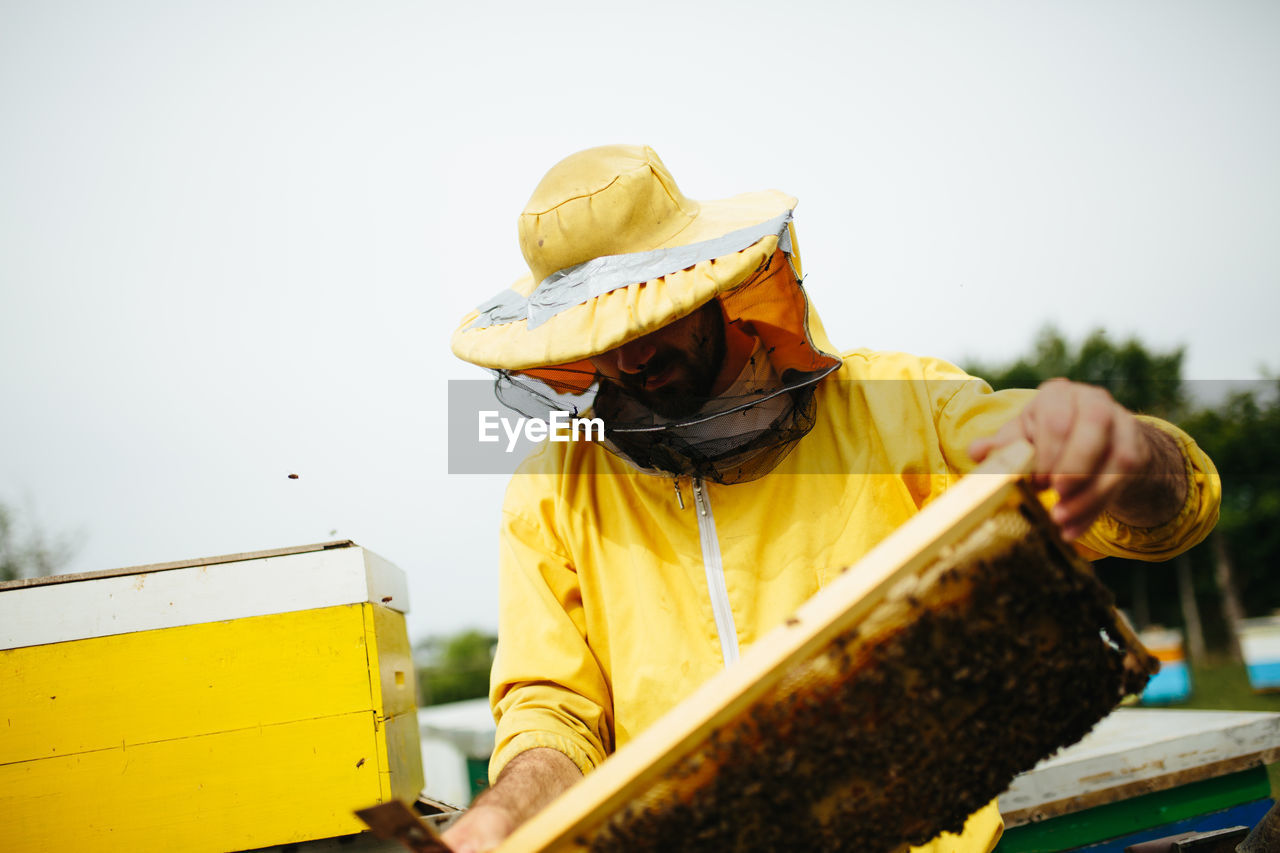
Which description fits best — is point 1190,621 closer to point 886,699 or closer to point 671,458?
point 671,458

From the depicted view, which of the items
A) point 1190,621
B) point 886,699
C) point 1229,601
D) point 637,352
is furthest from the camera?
point 1190,621

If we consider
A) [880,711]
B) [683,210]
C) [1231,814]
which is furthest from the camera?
[1231,814]

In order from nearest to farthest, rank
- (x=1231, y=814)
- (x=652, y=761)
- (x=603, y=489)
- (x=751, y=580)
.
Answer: (x=652, y=761)
(x=751, y=580)
(x=603, y=489)
(x=1231, y=814)

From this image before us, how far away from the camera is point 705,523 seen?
6.60 feet

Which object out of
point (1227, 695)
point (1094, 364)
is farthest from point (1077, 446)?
point (1094, 364)

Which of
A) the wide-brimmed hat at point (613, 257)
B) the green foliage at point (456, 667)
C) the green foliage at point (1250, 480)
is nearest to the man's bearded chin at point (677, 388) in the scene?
the wide-brimmed hat at point (613, 257)

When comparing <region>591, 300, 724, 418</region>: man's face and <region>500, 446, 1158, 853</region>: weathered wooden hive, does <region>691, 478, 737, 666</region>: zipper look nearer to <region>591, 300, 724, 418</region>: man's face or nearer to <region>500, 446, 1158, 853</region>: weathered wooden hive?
<region>591, 300, 724, 418</region>: man's face

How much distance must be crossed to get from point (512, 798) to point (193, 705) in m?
1.06

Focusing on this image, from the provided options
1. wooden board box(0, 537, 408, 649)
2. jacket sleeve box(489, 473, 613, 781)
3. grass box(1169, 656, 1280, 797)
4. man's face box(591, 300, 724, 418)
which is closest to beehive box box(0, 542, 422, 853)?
wooden board box(0, 537, 408, 649)

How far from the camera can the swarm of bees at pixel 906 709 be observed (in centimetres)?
109

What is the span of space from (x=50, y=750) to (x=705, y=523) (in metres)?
1.77

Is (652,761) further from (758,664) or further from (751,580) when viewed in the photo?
(751,580)

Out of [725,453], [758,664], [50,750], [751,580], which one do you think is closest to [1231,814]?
[751,580]

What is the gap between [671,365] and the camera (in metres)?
2.10
